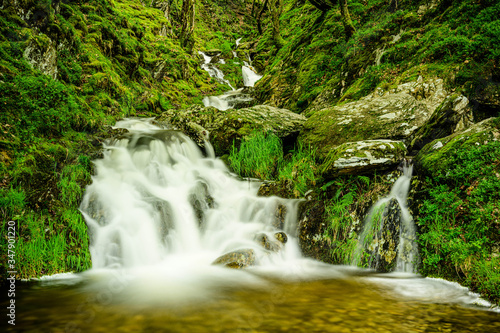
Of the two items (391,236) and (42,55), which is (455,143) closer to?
(391,236)

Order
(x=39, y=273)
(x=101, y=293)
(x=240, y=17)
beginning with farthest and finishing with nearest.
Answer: (x=240, y=17) → (x=39, y=273) → (x=101, y=293)

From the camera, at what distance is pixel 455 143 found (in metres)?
4.50

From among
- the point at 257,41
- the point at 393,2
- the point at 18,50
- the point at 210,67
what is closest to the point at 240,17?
the point at 257,41

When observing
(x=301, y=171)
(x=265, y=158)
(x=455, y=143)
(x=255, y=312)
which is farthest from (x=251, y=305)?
(x=265, y=158)

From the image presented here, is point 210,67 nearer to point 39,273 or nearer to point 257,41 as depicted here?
point 257,41

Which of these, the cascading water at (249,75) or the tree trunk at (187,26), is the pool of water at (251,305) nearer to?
the cascading water at (249,75)

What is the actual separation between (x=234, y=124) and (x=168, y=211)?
3.59m

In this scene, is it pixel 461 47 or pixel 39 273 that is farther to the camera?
pixel 461 47

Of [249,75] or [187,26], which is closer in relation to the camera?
[187,26]

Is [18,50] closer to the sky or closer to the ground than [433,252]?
closer to the sky

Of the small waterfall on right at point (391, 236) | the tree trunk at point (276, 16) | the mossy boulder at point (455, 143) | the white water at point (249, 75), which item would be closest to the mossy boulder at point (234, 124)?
the small waterfall on right at point (391, 236)

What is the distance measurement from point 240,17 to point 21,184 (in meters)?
40.7

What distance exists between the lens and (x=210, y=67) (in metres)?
22.4

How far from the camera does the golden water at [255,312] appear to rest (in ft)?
8.89
